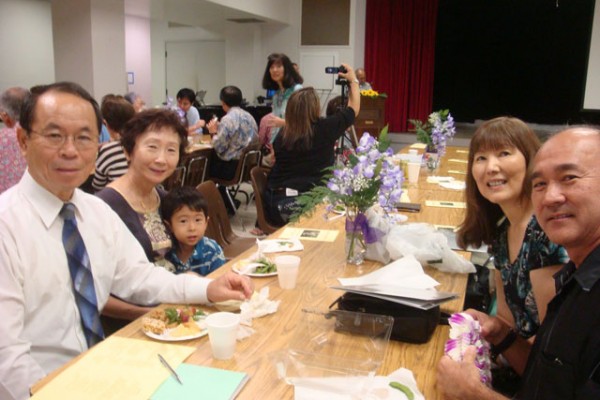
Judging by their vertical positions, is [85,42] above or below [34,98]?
above

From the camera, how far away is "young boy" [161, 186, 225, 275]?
2.42 m

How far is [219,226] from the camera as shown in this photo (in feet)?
10.7

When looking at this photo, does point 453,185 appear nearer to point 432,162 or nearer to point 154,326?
point 432,162

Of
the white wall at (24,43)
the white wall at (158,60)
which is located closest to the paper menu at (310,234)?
the white wall at (24,43)

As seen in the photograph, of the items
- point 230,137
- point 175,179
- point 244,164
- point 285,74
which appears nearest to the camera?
point 175,179

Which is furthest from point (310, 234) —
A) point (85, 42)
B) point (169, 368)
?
point (85, 42)

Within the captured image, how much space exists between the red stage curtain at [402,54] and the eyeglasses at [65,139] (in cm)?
989

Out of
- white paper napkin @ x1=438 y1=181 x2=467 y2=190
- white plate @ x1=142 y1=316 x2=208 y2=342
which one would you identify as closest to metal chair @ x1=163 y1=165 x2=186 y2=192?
white paper napkin @ x1=438 y1=181 x2=467 y2=190

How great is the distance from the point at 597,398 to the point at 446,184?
3.11 m

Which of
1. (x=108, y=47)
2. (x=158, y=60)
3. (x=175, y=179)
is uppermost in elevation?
(x=158, y=60)

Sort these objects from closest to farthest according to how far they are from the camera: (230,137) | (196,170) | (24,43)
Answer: (196,170)
(230,137)
(24,43)

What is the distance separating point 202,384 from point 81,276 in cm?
60

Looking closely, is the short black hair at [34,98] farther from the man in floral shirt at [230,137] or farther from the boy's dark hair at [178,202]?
the man in floral shirt at [230,137]

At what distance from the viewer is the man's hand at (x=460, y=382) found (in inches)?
49.3
